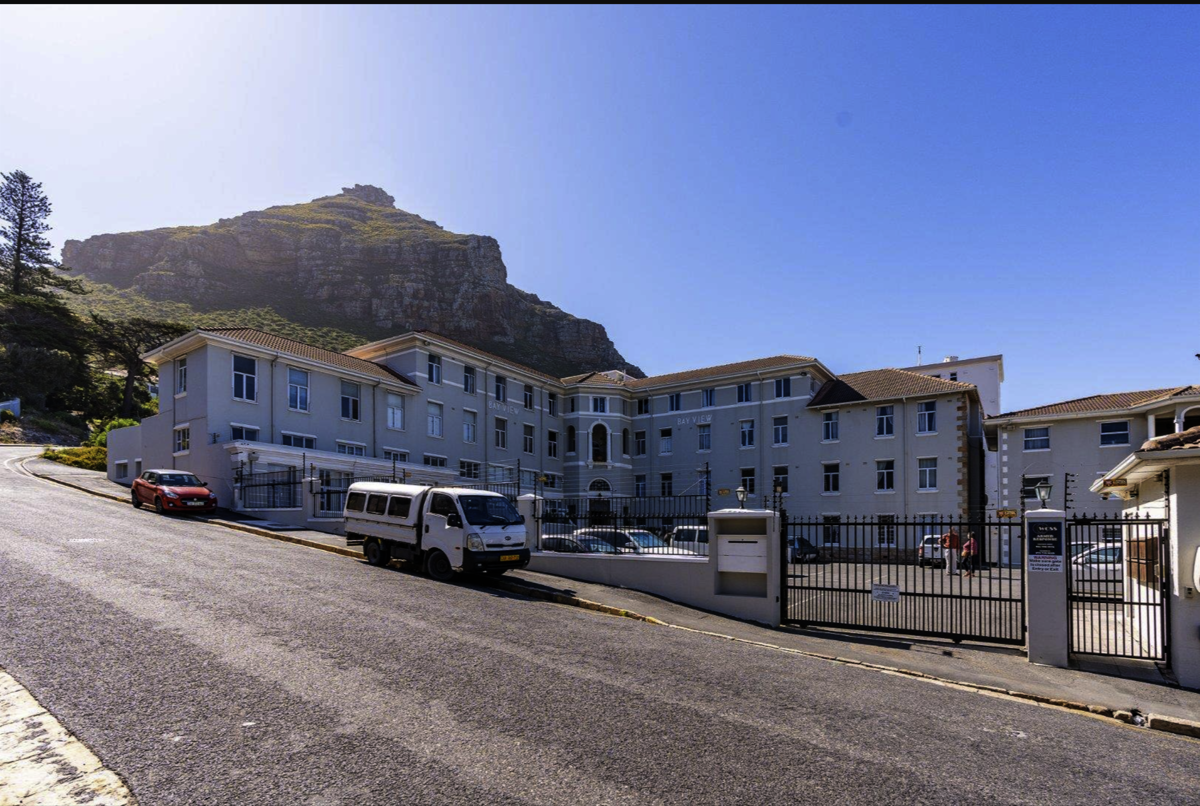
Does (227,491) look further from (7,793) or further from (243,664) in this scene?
(7,793)

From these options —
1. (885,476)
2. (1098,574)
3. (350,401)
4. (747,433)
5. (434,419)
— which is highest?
(350,401)

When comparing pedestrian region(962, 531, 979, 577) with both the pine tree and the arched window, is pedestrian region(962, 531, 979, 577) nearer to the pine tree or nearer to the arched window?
the arched window

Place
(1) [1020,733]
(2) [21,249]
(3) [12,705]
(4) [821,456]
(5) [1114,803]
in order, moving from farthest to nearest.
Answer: (2) [21,249] < (4) [821,456] < (1) [1020,733] < (3) [12,705] < (5) [1114,803]

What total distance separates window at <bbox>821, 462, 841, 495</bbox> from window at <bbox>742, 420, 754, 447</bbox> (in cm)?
526

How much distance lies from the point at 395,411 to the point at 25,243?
5745 centimetres

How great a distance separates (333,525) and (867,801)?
2201 centimetres

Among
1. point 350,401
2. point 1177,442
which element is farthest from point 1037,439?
point 350,401

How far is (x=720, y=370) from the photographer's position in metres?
47.5

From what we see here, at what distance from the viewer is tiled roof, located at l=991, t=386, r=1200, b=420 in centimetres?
3366

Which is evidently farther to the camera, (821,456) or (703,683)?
(821,456)

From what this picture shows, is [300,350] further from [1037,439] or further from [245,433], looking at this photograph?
[1037,439]

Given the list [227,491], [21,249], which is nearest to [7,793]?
[227,491]

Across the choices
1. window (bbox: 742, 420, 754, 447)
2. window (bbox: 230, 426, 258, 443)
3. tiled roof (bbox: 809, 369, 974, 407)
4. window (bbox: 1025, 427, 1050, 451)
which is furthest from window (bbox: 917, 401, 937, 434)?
Answer: window (bbox: 230, 426, 258, 443)

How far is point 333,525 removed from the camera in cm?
2378
